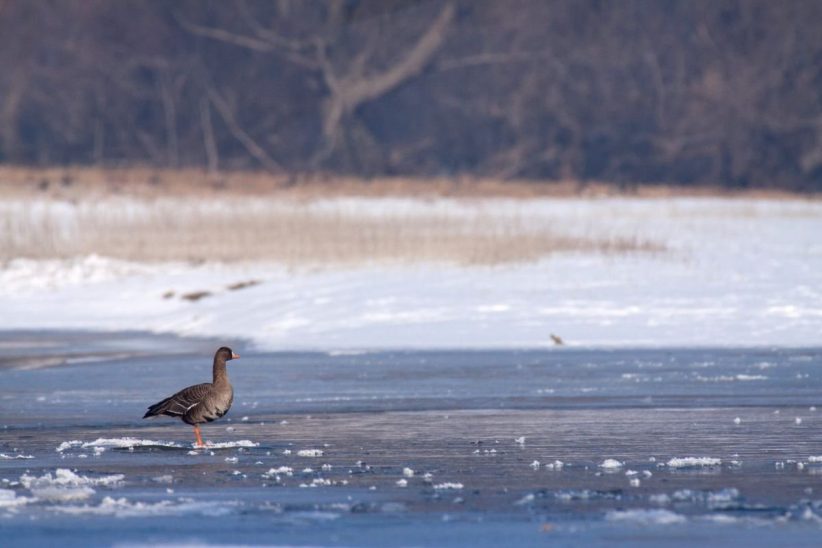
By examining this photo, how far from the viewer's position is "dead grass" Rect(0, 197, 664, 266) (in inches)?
914

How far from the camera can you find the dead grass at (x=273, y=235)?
76.2ft

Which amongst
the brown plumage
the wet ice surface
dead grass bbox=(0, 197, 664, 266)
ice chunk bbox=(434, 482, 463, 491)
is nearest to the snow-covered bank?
dead grass bbox=(0, 197, 664, 266)

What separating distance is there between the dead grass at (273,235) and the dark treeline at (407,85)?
18201 millimetres

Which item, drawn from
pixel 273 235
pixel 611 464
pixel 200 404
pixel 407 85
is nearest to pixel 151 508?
pixel 200 404

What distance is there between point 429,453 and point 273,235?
17.3 m

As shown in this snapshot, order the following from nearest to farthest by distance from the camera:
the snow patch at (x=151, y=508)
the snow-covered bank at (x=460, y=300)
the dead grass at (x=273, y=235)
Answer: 1. the snow patch at (x=151, y=508)
2. the snow-covered bank at (x=460, y=300)
3. the dead grass at (x=273, y=235)

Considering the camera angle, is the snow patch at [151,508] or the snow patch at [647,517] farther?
the snow patch at [151,508]

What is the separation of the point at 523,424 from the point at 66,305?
11102 mm

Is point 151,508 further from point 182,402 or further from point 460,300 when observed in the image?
point 460,300

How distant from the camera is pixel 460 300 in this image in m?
17.2

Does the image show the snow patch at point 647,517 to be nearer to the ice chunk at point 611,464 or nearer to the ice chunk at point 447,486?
the ice chunk at point 447,486

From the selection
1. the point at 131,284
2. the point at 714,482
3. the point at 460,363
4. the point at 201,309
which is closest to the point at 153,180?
the point at 131,284

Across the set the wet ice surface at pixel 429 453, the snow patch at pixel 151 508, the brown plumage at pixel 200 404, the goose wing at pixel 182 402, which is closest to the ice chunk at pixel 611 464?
the wet ice surface at pixel 429 453

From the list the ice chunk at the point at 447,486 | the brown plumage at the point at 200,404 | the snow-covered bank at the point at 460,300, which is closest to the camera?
the ice chunk at the point at 447,486
